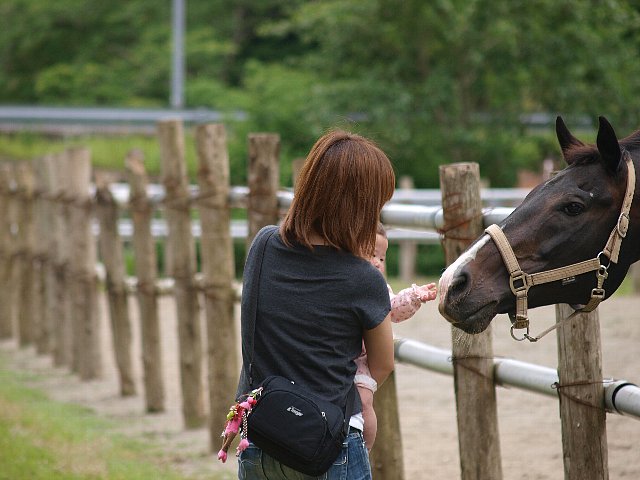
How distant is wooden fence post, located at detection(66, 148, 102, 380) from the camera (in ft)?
28.7

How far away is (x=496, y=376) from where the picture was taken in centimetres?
381

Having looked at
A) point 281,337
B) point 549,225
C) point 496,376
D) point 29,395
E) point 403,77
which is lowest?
point 29,395

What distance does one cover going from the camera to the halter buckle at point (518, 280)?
294 centimetres

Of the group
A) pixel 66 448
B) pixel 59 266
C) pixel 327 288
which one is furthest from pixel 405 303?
pixel 59 266

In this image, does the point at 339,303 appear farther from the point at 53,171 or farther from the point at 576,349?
the point at 53,171

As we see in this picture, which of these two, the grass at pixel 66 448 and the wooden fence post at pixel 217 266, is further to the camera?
the wooden fence post at pixel 217 266

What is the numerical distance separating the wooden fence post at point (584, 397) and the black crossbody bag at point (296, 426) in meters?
0.99

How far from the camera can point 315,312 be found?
108 inches

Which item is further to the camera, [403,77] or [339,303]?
[403,77]

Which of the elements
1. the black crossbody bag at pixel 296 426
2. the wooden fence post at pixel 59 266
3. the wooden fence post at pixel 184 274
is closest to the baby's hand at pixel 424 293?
the black crossbody bag at pixel 296 426

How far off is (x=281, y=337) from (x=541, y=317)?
18.2ft

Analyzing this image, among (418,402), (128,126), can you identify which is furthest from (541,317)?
(128,126)

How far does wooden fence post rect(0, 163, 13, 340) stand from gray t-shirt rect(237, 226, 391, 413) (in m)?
9.29

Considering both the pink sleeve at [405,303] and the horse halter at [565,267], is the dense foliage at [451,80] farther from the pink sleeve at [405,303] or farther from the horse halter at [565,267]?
the pink sleeve at [405,303]
